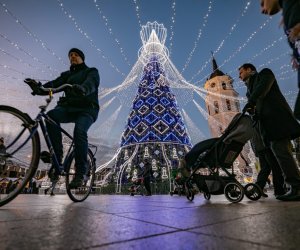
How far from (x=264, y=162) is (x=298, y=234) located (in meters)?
3.34

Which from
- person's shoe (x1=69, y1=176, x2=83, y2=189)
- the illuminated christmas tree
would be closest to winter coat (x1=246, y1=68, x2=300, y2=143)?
person's shoe (x1=69, y1=176, x2=83, y2=189)

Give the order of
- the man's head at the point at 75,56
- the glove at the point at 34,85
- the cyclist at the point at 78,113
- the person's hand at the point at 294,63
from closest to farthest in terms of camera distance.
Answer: the person's hand at the point at 294,63 < the glove at the point at 34,85 < the cyclist at the point at 78,113 < the man's head at the point at 75,56

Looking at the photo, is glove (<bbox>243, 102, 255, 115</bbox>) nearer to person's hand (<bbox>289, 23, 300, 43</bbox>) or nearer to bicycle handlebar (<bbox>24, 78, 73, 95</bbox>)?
person's hand (<bbox>289, 23, 300, 43</bbox>)

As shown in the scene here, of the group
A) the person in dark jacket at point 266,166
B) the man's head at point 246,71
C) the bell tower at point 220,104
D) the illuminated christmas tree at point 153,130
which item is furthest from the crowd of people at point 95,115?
the bell tower at point 220,104

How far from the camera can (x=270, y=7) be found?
1.66 m

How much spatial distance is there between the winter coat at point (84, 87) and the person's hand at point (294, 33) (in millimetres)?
1960

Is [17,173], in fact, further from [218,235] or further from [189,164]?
[189,164]

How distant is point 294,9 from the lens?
1406mm

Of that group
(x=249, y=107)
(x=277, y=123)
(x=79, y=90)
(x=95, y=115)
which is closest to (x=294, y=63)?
(x=249, y=107)

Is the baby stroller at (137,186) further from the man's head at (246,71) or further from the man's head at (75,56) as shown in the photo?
the man's head at (75,56)

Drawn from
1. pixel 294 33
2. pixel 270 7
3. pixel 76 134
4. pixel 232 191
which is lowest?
pixel 232 191

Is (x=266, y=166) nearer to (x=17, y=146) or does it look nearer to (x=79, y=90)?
(x=79, y=90)

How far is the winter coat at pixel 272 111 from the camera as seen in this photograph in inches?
104

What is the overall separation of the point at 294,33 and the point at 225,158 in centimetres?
181
